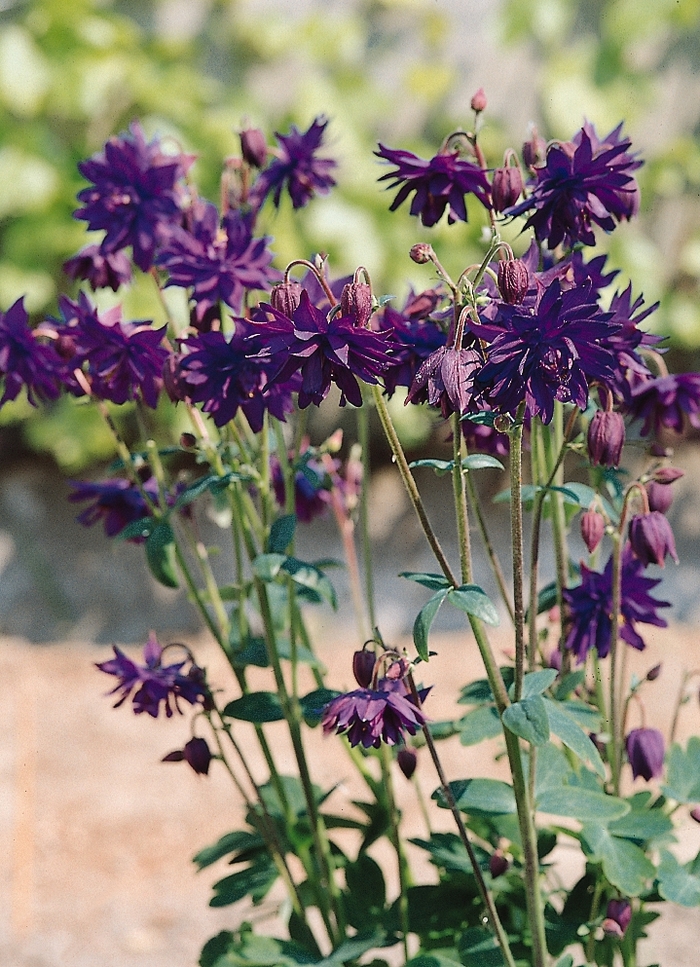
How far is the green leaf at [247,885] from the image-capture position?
122 cm

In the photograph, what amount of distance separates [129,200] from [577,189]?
1.53ft

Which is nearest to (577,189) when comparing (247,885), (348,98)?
(247,885)

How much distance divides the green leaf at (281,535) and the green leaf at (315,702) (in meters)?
0.15

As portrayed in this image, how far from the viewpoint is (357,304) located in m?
0.79

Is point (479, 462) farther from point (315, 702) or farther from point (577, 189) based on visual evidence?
point (315, 702)

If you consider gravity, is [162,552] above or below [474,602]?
above

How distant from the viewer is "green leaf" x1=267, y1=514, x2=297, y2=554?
1.09m

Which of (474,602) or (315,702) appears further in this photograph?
(315,702)

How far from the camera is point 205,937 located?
189 centimetres

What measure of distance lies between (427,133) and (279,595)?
2.15 m

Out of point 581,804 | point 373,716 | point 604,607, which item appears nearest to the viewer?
point 373,716

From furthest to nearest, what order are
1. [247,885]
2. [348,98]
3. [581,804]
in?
[348,98] < [247,885] < [581,804]

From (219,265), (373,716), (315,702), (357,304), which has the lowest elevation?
(373,716)

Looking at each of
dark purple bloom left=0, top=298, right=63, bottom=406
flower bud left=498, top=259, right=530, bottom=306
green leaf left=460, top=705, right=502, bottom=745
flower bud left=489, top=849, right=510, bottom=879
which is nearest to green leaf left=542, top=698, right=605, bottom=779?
green leaf left=460, top=705, right=502, bottom=745
